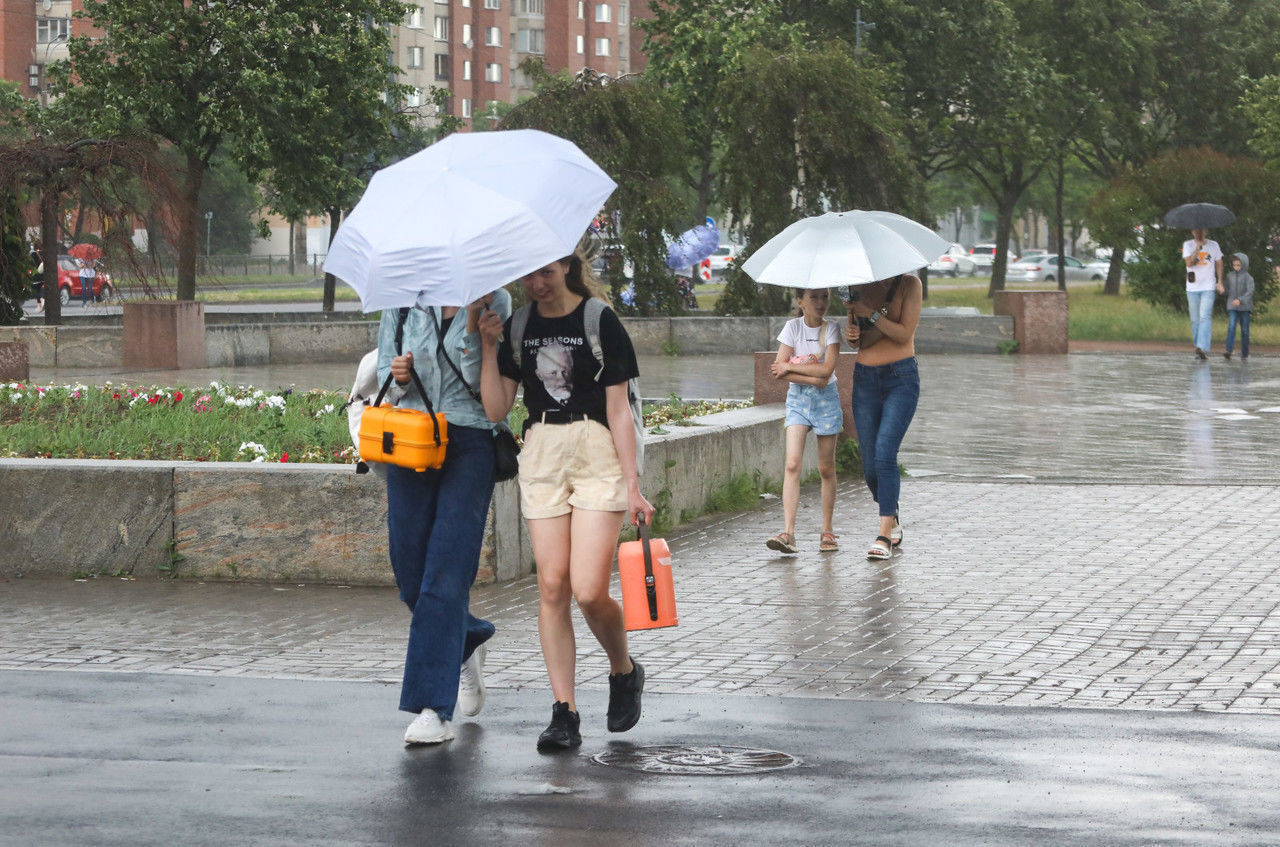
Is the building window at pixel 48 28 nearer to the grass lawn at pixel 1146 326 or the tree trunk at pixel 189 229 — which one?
the tree trunk at pixel 189 229

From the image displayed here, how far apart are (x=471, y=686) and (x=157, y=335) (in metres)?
17.8

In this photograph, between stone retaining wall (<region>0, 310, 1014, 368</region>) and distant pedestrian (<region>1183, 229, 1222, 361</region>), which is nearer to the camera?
stone retaining wall (<region>0, 310, 1014, 368</region>)

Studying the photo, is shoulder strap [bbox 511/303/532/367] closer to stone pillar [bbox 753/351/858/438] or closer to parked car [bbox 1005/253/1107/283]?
stone pillar [bbox 753/351/858/438]

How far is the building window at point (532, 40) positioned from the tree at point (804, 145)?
9283 cm

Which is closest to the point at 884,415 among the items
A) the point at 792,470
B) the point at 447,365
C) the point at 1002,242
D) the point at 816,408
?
the point at 816,408

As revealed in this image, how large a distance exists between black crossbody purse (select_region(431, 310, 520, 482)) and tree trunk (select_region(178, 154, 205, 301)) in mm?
19991

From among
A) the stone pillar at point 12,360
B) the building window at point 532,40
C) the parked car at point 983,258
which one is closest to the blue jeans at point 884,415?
the stone pillar at point 12,360

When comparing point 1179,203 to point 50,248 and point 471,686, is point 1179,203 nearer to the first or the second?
point 50,248

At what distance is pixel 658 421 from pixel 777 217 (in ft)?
56.5

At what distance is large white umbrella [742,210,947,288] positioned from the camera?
30.2 ft

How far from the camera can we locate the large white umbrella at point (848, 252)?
9.22 metres

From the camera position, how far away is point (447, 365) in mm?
5789

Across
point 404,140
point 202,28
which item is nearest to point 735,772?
point 202,28

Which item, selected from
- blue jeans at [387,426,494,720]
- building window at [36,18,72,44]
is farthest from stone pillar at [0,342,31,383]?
building window at [36,18,72,44]
